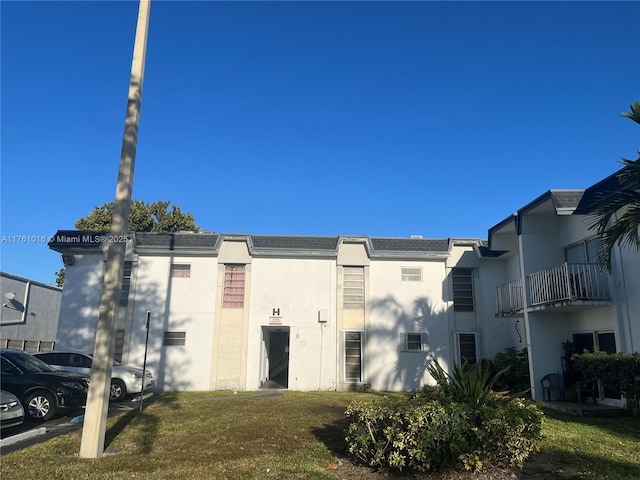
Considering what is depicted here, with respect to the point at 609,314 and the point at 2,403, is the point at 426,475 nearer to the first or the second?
the point at 2,403

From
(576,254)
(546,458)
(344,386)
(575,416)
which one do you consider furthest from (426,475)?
(344,386)

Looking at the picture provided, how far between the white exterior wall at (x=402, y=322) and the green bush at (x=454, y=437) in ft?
42.4

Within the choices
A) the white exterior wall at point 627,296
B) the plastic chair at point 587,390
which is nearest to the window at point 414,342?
the plastic chair at point 587,390

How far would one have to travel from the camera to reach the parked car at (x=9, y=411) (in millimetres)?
8617

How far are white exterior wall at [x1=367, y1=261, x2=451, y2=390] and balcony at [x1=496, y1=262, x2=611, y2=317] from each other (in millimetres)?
5006

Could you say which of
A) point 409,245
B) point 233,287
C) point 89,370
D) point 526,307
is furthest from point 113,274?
point 409,245

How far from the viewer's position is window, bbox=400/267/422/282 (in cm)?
1988

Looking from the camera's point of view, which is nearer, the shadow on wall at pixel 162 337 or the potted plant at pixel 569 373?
the potted plant at pixel 569 373

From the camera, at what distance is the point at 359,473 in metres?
6.21

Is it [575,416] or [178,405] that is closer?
[575,416]

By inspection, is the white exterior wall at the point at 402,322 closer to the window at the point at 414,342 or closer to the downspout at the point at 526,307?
the window at the point at 414,342

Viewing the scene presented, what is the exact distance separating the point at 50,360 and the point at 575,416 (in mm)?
15728

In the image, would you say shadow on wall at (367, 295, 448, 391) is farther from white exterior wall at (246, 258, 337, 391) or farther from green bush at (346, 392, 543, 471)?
green bush at (346, 392, 543, 471)

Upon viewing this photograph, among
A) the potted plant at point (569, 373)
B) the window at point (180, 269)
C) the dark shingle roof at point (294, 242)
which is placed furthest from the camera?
the dark shingle roof at point (294, 242)
